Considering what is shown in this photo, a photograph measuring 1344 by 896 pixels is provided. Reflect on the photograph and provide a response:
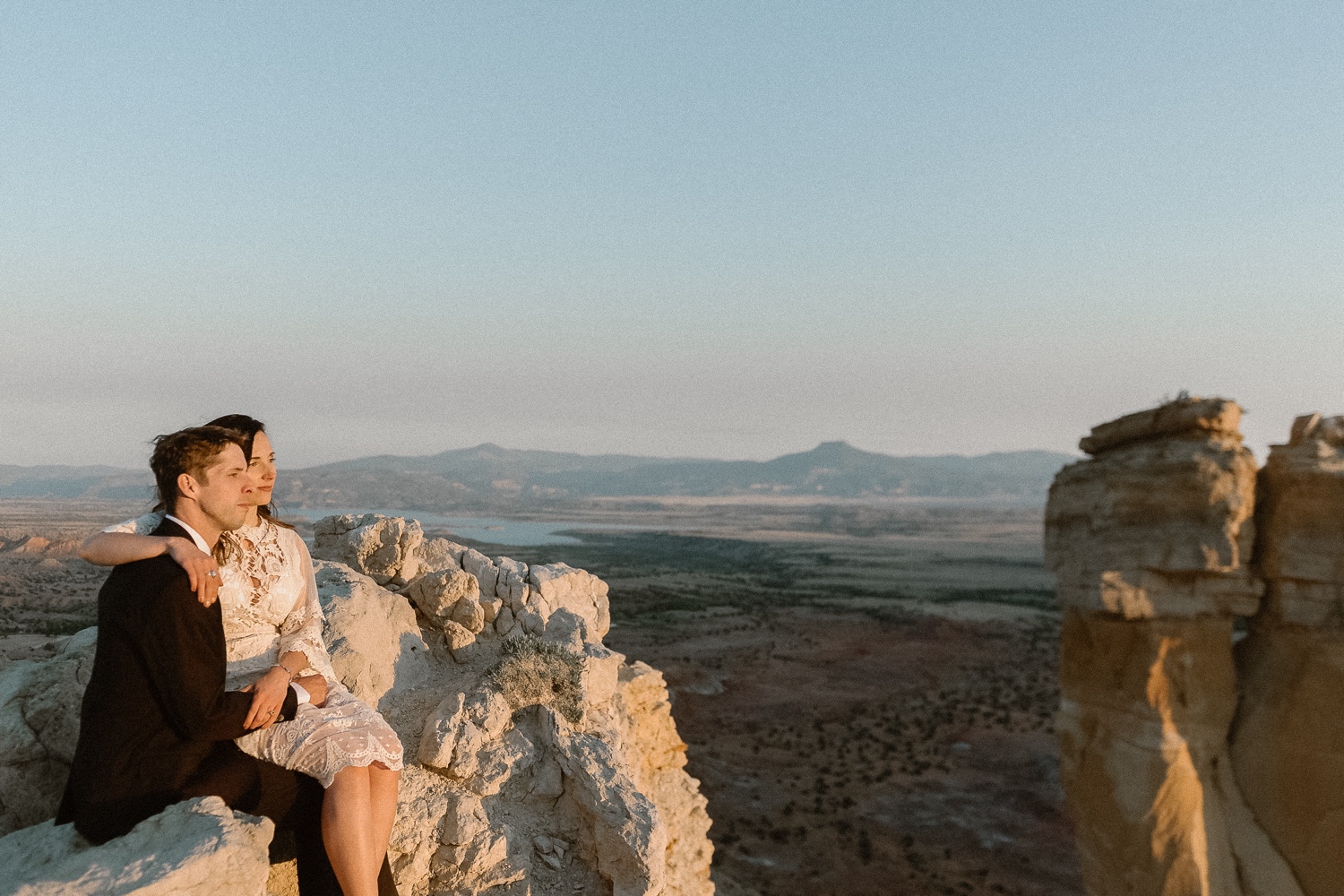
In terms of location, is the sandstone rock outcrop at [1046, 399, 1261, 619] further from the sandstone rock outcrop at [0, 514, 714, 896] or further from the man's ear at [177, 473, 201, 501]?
the man's ear at [177, 473, 201, 501]

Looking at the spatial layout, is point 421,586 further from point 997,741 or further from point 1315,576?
point 997,741

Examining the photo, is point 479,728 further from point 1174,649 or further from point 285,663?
point 1174,649

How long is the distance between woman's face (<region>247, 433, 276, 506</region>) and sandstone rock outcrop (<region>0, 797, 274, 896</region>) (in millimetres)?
1408

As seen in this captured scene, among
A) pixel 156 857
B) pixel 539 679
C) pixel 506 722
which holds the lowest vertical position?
pixel 506 722

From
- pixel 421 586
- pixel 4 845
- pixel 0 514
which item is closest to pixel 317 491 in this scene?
pixel 0 514

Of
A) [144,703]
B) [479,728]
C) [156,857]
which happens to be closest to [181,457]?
[144,703]

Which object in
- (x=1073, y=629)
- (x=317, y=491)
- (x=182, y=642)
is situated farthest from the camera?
(x=317, y=491)

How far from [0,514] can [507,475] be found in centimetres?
17424

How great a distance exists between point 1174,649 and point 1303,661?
1.26 m

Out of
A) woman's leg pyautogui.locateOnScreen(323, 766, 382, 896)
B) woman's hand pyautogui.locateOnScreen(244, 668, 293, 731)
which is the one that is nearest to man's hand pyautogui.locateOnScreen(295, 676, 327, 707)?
woman's hand pyautogui.locateOnScreen(244, 668, 293, 731)

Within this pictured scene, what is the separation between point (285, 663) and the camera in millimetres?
3604

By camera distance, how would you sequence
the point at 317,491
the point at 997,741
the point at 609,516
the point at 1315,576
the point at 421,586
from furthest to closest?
the point at 609,516, the point at 317,491, the point at 997,741, the point at 1315,576, the point at 421,586

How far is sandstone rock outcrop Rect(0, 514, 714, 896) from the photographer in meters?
3.94

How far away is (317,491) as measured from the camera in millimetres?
42844
